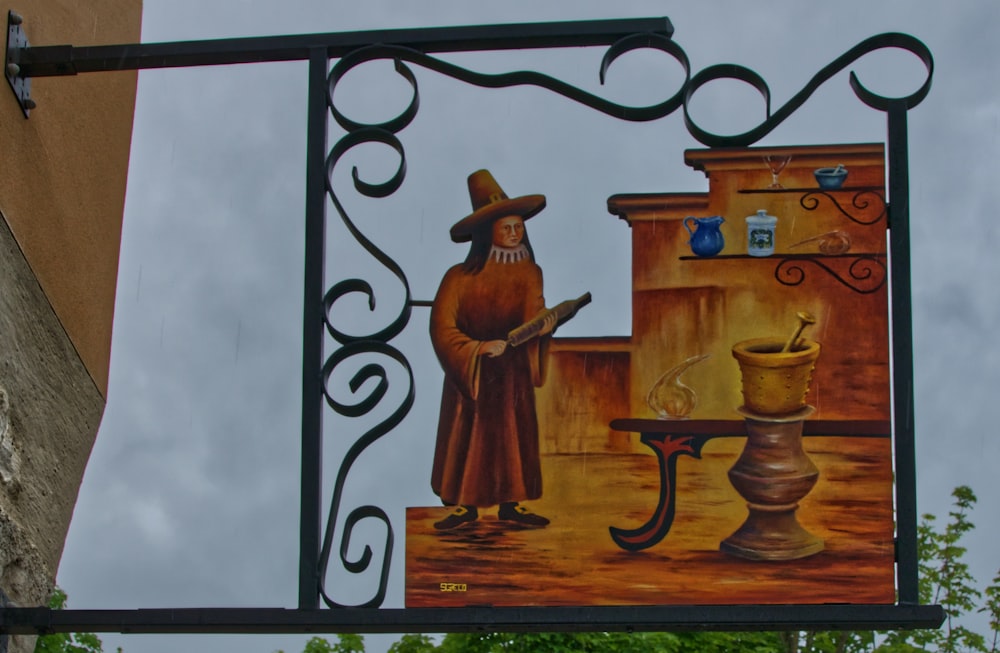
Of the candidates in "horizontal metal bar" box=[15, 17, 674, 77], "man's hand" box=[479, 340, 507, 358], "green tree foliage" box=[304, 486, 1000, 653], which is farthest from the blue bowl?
"green tree foliage" box=[304, 486, 1000, 653]

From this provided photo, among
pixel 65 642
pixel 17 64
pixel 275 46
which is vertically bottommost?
pixel 65 642

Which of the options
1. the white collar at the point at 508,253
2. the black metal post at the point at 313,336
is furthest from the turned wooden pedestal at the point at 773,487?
the black metal post at the point at 313,336

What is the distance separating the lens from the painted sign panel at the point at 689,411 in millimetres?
5785

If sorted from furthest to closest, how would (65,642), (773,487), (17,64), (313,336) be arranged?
1. (65,642)
2. (17,64)
3. (313,336)
4. (773,487)

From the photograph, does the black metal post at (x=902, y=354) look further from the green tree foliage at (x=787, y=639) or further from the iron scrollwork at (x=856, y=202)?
the green tree foliage at (x=787, y=639)

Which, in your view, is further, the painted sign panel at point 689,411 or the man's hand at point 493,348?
the man's hand at point 493,348

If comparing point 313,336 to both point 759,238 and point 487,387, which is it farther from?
point 759,238

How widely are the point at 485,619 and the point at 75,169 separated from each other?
105 inches

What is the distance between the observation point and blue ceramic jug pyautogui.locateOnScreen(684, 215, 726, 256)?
6148mm

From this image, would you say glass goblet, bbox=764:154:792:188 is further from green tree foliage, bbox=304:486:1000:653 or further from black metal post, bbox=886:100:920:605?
green tree foliage, bbox=304:486:1000:653

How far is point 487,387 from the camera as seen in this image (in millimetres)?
6109

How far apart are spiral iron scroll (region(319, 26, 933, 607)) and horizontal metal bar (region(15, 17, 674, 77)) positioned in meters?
0.07

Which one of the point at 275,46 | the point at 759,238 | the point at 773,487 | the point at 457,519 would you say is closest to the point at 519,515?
the point at 457,519

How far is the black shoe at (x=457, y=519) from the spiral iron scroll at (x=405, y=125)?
0.61 ft
